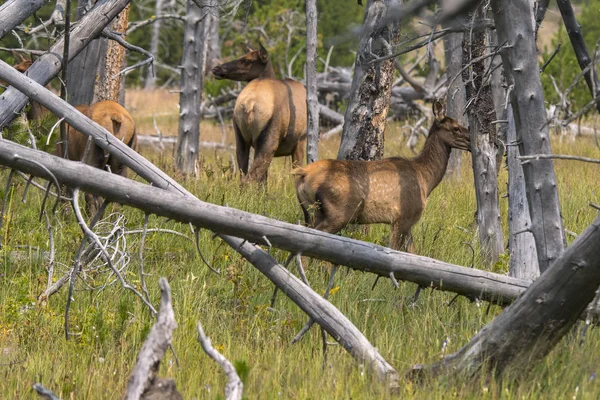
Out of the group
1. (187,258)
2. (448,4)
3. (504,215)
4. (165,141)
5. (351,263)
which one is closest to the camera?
(448,4)

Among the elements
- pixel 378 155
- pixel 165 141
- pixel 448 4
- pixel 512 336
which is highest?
pixel 165 141

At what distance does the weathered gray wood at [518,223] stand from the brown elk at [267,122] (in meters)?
4.56

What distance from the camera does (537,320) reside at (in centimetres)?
429

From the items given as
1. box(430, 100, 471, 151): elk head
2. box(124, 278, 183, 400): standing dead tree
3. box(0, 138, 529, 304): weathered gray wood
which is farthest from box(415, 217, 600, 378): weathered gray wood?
box(430, 100, 471, 151): elk head

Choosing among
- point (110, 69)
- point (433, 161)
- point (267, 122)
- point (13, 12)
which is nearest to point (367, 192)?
point (433, 161)

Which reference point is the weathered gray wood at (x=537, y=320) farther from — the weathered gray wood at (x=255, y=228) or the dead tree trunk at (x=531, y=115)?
the dead tree trunk at (x=531, y=115)

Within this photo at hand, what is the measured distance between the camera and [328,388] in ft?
14.4

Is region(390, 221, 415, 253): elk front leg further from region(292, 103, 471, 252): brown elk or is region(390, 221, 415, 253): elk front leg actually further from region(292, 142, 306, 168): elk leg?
region(292, 142, 306, 168): elk leg

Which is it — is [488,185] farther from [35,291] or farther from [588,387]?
[35,291]

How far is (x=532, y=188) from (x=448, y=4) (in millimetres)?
2158

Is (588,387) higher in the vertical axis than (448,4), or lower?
lower

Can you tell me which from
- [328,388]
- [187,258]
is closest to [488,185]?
[187,258]

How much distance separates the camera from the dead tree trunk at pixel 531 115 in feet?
15.5

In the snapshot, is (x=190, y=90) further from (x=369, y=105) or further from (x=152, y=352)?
(x=152, y=352)
